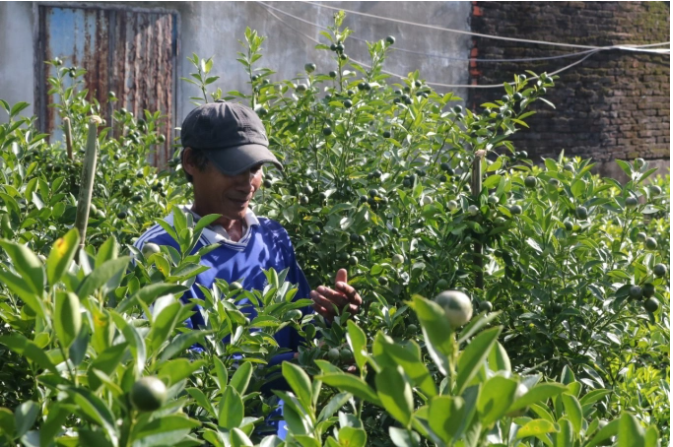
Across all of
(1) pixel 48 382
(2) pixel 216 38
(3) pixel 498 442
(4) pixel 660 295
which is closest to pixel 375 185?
(4) pixel 660 295

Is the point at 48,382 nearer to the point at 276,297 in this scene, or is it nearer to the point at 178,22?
the point at 276,297

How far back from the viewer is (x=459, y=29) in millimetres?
9266

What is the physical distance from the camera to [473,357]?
2.76 ft

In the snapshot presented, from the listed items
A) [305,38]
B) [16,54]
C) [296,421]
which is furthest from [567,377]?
[305,38]

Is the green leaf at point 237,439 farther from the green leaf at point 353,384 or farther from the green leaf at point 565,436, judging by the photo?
the green leaf at point 565,436

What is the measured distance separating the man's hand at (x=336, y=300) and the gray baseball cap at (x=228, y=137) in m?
0.48

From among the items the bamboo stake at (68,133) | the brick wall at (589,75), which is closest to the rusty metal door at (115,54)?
the brick wall at (589,75)

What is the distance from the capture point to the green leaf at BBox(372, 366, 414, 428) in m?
0.82

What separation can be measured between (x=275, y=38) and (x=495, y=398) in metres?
7.81

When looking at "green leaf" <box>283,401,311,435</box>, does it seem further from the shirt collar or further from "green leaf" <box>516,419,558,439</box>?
the shirt collar

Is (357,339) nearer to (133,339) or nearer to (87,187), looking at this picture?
(133,339)

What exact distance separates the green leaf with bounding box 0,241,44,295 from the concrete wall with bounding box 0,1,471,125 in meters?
7.00

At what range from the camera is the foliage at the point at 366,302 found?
863 mm

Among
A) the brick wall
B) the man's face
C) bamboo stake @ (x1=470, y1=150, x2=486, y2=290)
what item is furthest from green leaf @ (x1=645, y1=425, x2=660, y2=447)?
the brick wall
